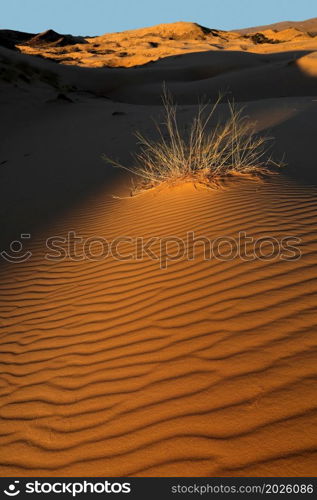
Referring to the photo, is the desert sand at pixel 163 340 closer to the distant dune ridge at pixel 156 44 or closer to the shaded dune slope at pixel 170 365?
the shaded dune slope at pixel 170 365

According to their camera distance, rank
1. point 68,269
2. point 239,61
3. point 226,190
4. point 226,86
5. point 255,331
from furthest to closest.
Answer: point 239,61, point 226,86, point 226,190, point 68,269, point 255,331

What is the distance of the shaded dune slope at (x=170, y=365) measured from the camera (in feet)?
5.67

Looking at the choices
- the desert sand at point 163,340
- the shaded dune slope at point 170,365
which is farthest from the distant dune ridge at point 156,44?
the shaded dune slope at point 170,365

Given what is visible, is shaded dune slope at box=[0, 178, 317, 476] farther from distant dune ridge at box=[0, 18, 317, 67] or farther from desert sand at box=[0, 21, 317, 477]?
distant dune ridge at box=[0, 18, 317, 67]

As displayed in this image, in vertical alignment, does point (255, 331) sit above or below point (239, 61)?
below

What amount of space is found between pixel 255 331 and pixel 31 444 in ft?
4.72

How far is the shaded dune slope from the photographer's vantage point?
173 cm

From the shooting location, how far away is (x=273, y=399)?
184 centimetres

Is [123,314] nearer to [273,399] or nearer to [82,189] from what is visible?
→ [273,399]

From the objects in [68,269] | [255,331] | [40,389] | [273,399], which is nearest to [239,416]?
[273,399]

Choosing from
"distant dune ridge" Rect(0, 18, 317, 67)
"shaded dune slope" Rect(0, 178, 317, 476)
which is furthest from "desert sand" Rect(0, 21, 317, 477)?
"distant dune ridge" Rect(0, 18, 317, 67)

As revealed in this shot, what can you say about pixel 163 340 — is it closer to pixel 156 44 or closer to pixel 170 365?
pixel 170 365

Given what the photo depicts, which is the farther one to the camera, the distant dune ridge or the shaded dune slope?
the distant dune ridge

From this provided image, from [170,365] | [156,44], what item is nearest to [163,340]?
[170,365]
